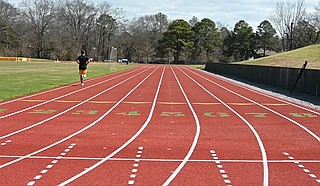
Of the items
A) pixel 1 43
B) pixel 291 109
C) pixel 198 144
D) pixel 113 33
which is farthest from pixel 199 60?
pixel 198 144

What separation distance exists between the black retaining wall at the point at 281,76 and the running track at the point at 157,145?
6.08 metres

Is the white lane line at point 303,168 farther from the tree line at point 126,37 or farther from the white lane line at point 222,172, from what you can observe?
the tree line at point 126,37

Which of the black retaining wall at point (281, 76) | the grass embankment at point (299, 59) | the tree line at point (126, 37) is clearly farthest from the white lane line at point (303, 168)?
the tree line at point (126, 37)

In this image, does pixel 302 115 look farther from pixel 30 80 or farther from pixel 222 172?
pixel 30 80

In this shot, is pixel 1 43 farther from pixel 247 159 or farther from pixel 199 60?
pixel 247 159

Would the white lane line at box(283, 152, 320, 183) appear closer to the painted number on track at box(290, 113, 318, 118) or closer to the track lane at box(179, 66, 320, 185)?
the track lane at box(179, 66, 320, 185)

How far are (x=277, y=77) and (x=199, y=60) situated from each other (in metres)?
75.8

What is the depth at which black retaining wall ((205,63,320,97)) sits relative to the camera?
64.8ft

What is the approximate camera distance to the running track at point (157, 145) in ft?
19.6

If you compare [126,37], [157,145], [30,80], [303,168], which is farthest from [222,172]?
[126,37]

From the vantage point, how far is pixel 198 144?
828 centimetres

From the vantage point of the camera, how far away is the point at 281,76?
25.8 m

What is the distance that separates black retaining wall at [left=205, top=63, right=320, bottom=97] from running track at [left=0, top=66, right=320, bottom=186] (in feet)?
20.0

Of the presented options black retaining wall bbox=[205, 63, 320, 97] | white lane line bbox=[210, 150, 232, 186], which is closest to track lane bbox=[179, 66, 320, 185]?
white lane line bbox=[210, 150, 232, 186]
